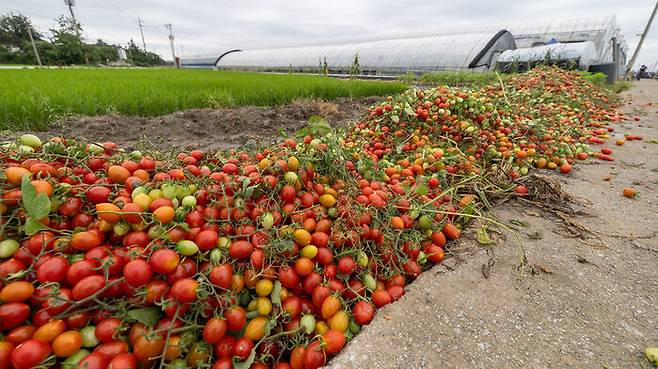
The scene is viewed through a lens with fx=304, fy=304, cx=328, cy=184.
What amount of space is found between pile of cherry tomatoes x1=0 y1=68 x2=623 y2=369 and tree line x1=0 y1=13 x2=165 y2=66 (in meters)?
41.6

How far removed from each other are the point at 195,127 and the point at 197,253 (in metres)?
3.73

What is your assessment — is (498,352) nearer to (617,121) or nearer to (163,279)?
(163,279)

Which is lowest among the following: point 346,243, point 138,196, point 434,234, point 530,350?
point 530,350

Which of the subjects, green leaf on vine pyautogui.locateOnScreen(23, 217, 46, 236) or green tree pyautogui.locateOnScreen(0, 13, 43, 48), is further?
green tree pyautogui.locateOnScreen(0, 13, 43, 48)

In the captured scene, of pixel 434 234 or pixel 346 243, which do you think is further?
pixel 434 234

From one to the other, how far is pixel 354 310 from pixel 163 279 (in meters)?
0.73

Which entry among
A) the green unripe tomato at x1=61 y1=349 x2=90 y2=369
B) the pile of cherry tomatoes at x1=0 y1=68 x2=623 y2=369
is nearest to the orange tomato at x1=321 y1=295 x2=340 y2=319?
the pile of cherry tomatoes at x1=0 y1=68 x2=623 y2=369

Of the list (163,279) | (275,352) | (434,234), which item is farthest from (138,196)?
(434,234)

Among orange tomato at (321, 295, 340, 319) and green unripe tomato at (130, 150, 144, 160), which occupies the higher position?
green unripe tomato at (130, 150, 144, 160)

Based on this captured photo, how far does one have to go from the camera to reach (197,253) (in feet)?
3.61

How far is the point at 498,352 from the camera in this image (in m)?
1.14

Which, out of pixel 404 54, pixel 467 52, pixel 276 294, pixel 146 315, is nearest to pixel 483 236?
pixel 276 294

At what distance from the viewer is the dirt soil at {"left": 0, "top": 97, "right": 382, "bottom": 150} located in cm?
377

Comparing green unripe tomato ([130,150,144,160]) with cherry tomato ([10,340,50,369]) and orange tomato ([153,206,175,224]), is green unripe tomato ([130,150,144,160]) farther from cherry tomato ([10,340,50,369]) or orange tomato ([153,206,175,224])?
cherry tomato ([10,340,50,369])
